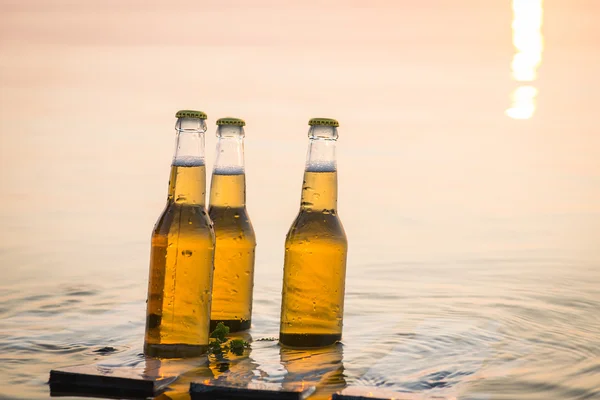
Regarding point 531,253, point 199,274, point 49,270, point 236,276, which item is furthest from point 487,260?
point 199,274

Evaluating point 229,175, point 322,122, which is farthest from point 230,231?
point 322,122

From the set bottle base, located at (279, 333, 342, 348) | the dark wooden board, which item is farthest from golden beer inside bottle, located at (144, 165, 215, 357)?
bottle base, located at (279, 333, 342, 348)

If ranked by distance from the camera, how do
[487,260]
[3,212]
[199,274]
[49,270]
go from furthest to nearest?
[3,212] → [487,260] → [49,270] → [199,274]

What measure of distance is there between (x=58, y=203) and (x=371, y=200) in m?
1.66

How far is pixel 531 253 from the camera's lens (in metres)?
4.19

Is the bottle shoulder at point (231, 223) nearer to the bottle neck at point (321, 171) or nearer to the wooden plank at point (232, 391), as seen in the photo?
the bottle neck at point (321, 171)

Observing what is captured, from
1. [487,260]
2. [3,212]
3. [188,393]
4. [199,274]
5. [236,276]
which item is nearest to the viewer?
[188,393]

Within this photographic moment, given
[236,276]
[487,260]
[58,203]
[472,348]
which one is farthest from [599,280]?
[58,203]

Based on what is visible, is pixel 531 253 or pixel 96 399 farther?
pixel 531 253

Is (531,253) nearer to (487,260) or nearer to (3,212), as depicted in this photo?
(487,260)

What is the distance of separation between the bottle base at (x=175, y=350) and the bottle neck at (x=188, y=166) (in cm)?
27

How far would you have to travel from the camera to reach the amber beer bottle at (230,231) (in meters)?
2.14

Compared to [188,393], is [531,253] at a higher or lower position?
higher

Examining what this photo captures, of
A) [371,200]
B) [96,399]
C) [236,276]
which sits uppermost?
[371,200]
